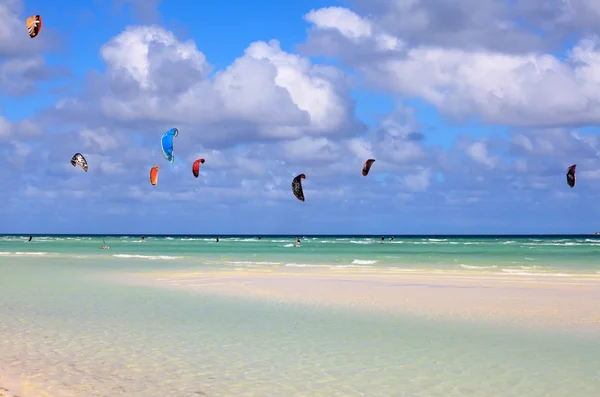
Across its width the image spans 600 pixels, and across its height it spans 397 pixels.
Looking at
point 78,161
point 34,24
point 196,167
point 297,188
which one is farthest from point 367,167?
point 34,24

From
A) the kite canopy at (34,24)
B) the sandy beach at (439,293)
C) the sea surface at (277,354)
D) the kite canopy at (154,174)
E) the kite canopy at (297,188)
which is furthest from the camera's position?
the kite canopy at (154,174)

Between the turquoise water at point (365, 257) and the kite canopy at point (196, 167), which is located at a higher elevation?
the kite canopy at point (196, 167)

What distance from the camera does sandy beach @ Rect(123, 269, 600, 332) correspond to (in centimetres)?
1449

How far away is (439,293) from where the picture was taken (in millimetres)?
19516

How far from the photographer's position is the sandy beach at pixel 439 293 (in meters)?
14.5

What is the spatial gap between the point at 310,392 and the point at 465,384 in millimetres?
1977

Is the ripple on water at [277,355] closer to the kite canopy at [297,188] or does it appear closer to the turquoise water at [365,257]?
the kite canopy at [297,188]

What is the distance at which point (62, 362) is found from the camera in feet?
29.6

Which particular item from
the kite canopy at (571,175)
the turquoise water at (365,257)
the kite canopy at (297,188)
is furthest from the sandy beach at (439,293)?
the turquoise water at (365,257)

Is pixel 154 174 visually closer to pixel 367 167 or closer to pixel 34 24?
pixel 367 167

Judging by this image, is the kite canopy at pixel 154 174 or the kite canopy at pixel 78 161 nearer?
the kite canopy at pixel 78 161

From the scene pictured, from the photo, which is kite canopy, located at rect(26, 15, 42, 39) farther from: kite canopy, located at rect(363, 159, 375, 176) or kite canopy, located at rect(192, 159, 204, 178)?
kite canopy, located at rect(363, 159, 375, 176)

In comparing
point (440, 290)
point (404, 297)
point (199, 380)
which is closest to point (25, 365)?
point (199, 380)

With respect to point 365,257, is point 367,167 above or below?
above
